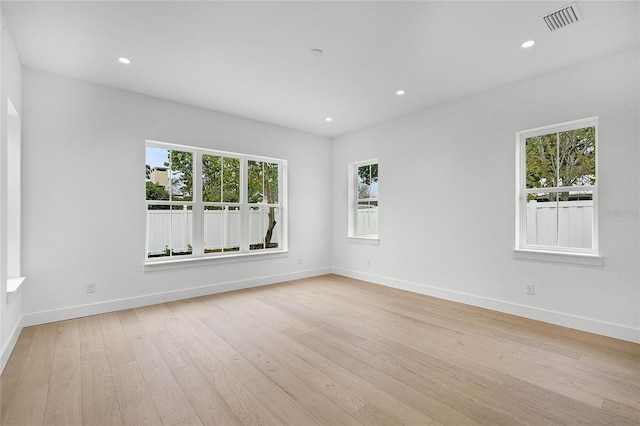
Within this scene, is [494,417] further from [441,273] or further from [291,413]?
[441,273]

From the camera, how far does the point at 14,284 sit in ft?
9.57

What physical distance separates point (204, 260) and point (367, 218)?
2.97 metres

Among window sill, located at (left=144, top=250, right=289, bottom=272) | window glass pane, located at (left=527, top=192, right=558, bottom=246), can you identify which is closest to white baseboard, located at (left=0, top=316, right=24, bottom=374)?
window sill, located at (left=144, top=250, right=289, bottom=272)

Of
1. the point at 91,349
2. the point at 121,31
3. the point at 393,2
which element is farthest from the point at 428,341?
the point at 121,31

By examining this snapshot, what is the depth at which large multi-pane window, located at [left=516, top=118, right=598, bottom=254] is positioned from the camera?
332 centimetres

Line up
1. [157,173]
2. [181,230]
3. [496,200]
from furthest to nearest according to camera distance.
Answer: [181,230] < [157,173] < [496,200]

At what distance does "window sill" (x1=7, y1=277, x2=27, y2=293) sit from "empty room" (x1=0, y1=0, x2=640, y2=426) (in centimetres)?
4

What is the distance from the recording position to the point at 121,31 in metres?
2.70

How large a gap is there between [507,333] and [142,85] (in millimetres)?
5089

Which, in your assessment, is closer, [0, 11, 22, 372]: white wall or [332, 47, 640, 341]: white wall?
[0, 11, 22, 372]: white wall

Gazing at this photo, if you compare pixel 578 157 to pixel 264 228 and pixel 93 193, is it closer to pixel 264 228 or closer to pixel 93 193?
pixel 264 228

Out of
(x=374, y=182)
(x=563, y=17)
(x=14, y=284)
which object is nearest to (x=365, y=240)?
(x=374, y=182)

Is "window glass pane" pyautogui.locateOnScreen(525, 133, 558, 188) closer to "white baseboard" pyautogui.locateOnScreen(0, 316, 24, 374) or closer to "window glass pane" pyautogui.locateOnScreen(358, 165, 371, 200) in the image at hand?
"window glass pane" pyautogui.locateOnScreen(358, 165, 371, 200)

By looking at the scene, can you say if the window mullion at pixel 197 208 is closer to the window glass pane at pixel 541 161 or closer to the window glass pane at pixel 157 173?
the window glass pane at pixel 157 173
